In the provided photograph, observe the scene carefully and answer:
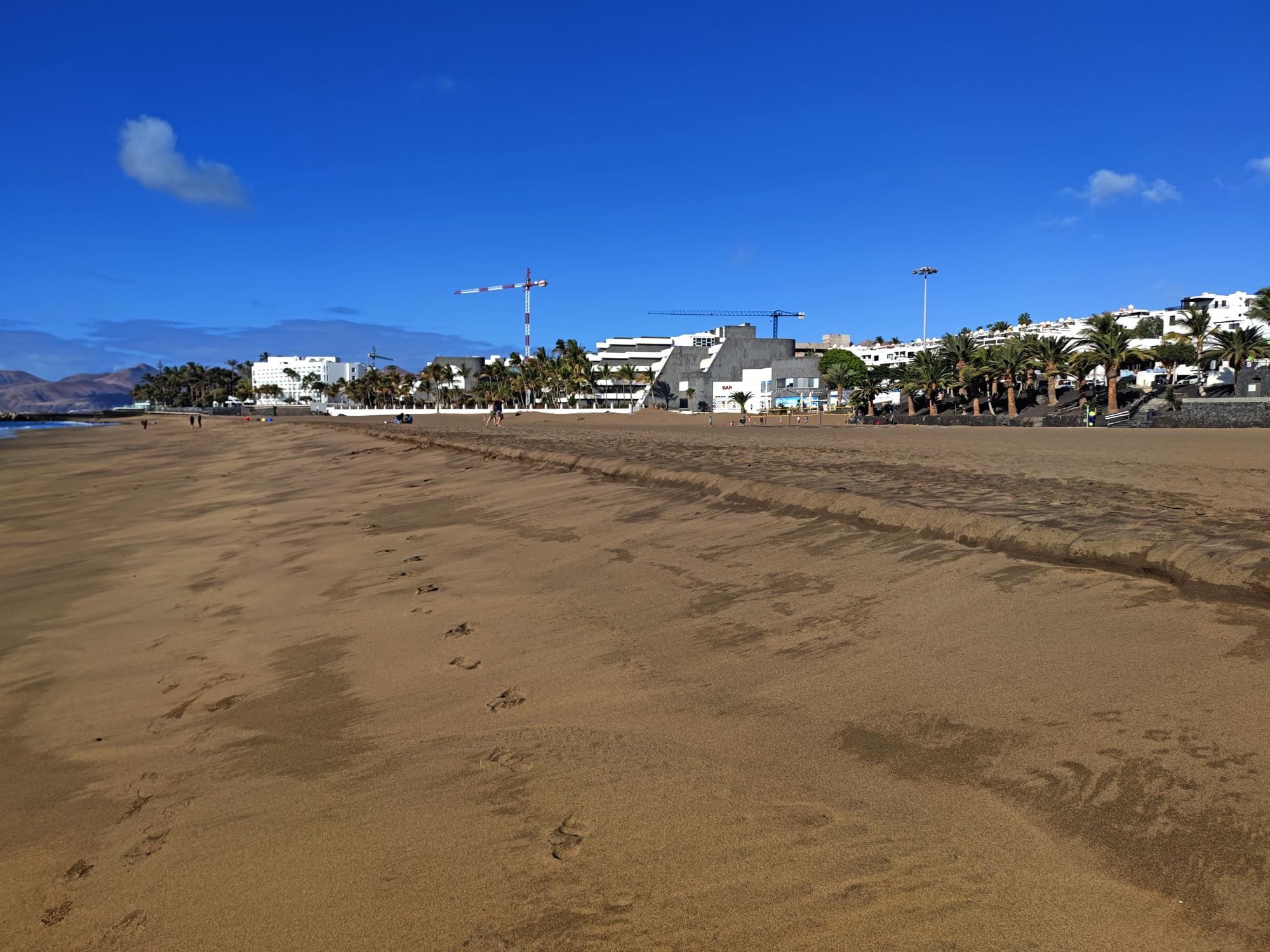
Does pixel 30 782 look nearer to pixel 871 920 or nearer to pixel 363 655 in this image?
pixel 363 655

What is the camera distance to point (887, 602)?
489 centimetres

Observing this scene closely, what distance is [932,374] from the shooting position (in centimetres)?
6512

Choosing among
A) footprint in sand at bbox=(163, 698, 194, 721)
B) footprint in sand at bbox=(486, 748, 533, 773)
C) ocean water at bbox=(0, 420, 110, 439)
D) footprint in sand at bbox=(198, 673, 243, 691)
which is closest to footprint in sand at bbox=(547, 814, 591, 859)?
footprint in sand at bbox=(486, 748, 533, 773)

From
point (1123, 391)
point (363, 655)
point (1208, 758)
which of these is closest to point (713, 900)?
point (1208, 758)

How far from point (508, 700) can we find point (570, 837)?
4.47 ft

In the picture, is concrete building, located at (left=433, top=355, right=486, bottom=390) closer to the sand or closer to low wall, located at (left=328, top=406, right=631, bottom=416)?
low wall, located at (left=328, top=406, right=631, bottom=416)

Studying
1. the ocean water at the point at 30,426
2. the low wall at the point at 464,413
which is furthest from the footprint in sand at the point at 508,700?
the low wall at the point at 464,413

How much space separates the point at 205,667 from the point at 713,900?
4034 millimetres

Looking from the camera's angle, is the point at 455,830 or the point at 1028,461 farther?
the point at 1028,461

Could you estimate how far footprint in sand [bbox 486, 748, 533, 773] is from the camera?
3.26 m

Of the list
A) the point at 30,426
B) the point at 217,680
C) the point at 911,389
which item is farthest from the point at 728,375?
the point at 217,680

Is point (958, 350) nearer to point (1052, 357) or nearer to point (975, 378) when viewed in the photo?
point (975, 378)

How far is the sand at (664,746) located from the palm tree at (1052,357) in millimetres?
55149

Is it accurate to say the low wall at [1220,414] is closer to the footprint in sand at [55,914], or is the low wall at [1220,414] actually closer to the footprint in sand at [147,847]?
the footprint in sand at [147,847]
